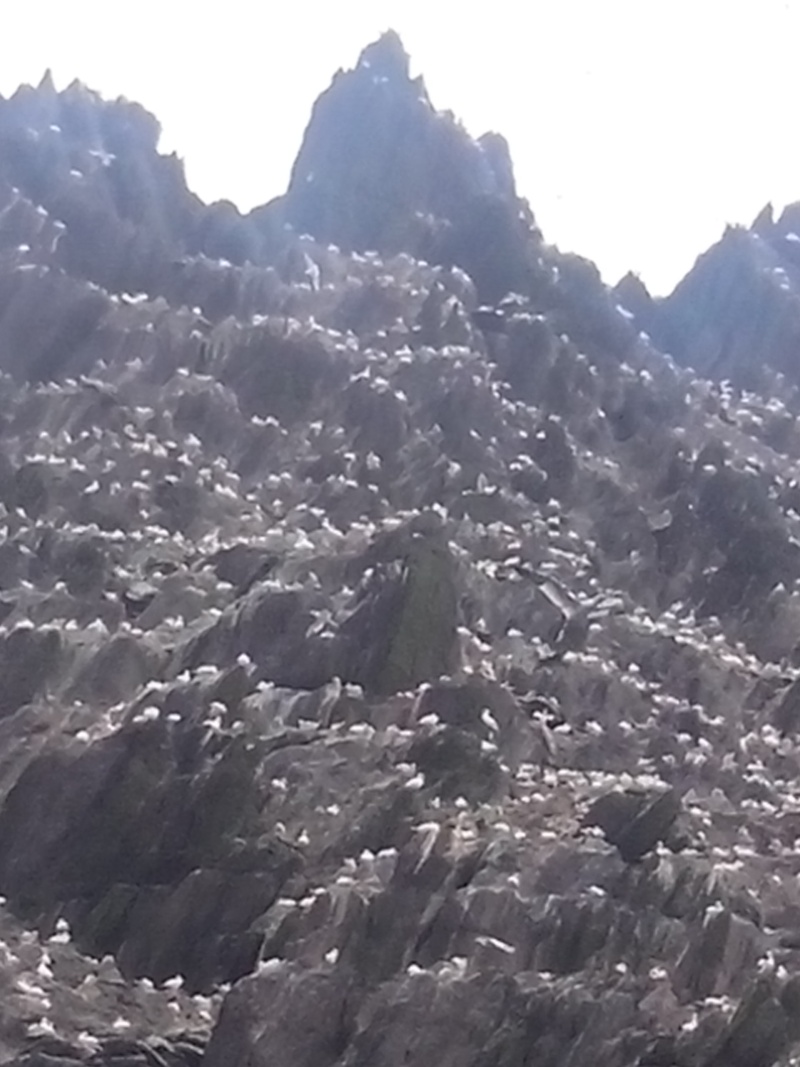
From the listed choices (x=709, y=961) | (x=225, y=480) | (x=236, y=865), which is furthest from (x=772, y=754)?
(x=225, y=480)

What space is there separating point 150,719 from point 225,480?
19512 millimetres

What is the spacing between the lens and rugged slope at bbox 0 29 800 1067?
2955 cm

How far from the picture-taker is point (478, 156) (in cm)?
7519

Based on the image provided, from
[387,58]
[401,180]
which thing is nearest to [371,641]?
[401,180]

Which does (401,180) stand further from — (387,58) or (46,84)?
(46,84)

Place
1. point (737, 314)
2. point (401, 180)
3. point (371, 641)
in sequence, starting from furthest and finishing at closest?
point (737, 314)
point (401, 180)
point (371, 641)

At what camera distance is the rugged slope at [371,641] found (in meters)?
29.5

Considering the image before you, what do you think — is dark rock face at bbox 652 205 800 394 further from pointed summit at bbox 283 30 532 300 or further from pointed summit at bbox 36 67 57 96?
pointed summit at bbox 36 67 57 96

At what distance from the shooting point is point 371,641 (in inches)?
1577

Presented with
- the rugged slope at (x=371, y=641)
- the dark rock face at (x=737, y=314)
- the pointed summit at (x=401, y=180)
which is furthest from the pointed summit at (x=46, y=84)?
the dark rock face at (x=737, y=314)

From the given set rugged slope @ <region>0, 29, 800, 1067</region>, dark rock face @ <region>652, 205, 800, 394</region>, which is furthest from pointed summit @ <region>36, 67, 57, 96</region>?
dark rock face @ <region>652, 205, 800, 394</region>

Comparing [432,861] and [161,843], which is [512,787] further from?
[161,843]

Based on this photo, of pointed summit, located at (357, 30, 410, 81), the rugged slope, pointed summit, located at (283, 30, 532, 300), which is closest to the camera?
the rugged slope

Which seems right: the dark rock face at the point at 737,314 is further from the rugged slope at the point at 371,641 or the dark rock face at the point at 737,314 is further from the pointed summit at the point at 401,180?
the pointed summit at the point at 401,180
